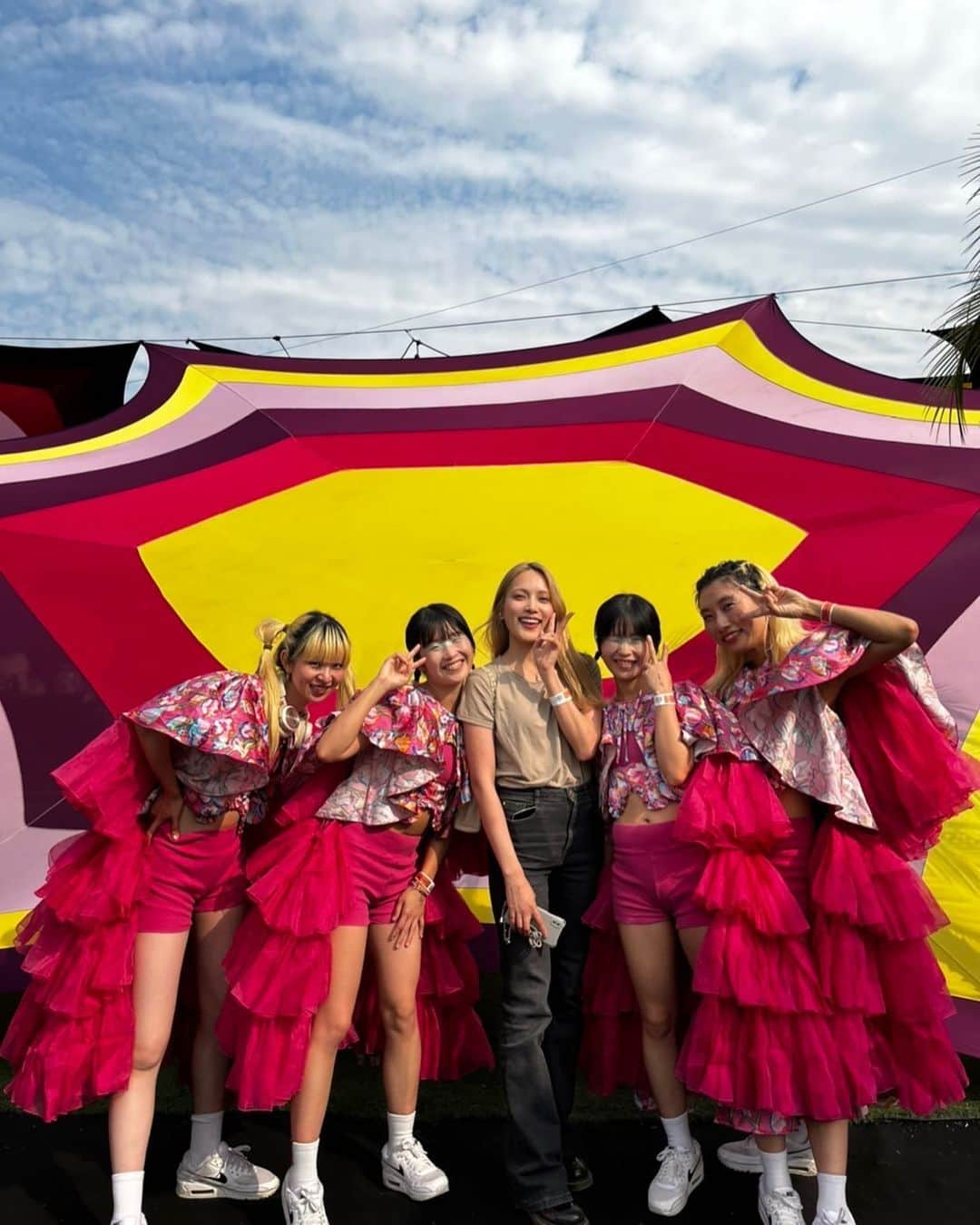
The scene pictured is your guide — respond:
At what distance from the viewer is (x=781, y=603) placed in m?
2.33

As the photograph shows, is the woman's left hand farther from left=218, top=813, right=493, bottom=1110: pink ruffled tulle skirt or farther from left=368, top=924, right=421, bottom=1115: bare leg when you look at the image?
left=218, top=813, right=493, bottom=1110: pink ruffled tulle skirt

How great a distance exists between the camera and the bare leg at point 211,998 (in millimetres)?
2404

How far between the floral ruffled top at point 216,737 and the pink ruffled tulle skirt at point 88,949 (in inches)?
3.9

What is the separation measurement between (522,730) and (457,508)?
5.55 feet

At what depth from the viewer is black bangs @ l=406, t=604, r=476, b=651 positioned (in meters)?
2.59

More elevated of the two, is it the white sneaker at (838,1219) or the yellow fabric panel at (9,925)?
the yellow fabric panel at (9,925)

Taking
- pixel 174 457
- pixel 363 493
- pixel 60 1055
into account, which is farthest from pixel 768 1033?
pixel 174 457

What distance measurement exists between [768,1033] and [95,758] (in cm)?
153

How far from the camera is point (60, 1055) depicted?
218cm

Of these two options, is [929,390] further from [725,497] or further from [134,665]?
[134,665]

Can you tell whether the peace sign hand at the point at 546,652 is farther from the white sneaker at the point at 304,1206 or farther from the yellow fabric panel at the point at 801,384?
the yellow fabric panel at the point at 801,384

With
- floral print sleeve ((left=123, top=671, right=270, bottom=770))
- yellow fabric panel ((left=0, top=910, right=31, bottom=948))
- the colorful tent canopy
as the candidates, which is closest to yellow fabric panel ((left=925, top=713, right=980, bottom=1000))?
the colorful tent canopy

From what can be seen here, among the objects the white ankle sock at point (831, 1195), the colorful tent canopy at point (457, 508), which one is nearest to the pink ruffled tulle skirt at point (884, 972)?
the white ankle sock at point (831, 1195)

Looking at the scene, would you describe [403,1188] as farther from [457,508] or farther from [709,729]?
[457,508]
